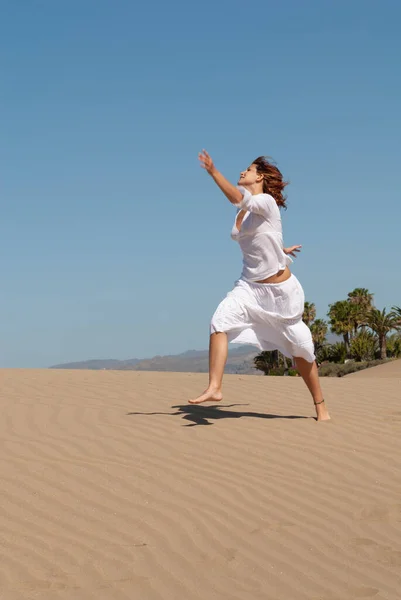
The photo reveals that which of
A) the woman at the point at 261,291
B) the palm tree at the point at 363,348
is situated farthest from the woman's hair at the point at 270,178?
the palm tree at the point at 363,348

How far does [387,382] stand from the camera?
1192 centimetres

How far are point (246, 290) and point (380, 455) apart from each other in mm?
1699

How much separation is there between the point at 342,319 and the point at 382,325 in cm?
914

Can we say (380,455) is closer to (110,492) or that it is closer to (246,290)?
(246,290)

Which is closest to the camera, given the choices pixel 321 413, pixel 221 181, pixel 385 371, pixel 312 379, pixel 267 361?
pixel 221 181

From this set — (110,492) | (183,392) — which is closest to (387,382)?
(183,392)

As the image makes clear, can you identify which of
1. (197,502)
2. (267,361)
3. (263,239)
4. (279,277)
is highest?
(267,361)

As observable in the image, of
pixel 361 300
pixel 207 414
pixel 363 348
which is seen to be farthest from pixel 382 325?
pixel 207 414

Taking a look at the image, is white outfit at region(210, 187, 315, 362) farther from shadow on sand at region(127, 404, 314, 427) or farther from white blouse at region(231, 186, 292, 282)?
shadow on sand at region(127, 404, 314, 427)

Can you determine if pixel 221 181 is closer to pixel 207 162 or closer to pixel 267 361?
pixel 207 162

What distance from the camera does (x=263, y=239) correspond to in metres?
6.75

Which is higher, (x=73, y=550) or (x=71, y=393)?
(x=71, y=393)

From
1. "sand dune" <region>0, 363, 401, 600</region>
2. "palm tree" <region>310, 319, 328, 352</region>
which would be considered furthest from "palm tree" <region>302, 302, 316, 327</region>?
"sand dune" <region>0, 363, 401, 600</region>

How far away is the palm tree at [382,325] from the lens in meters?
55.4
